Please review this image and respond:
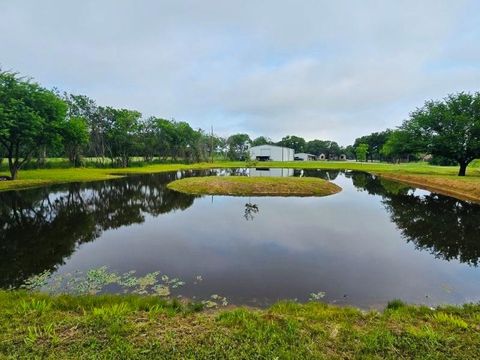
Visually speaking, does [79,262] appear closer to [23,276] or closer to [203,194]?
[23,276]

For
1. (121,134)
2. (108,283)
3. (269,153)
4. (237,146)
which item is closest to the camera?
(108,283)

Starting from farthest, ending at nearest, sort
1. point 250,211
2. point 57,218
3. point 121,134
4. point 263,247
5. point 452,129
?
point 121,134 < point 452,129 < point 250,211 < point 57,218 < point 263,247

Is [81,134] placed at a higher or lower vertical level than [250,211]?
higher

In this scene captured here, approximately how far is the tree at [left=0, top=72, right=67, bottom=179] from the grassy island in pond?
53.0ft

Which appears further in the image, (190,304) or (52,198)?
(52,198)

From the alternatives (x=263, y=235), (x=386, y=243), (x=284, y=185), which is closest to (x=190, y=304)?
(x=263, y=235)

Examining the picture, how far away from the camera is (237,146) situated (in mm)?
116750

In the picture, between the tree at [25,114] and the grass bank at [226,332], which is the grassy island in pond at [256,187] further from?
the grass bank at [226,332]

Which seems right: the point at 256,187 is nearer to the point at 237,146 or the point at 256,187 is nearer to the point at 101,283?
the point at 101,283

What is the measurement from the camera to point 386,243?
10.9m

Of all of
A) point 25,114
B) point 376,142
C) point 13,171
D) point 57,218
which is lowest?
point 57,218

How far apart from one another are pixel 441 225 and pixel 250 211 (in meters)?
9.88

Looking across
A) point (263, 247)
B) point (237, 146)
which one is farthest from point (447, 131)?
point (237, 146)

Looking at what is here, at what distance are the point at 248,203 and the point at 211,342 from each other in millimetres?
15162
